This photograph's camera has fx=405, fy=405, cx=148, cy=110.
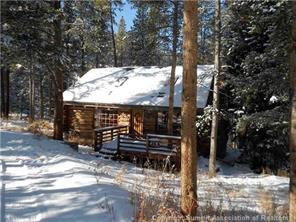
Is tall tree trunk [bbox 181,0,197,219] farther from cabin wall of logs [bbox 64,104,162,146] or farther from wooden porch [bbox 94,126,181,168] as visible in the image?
cabin wall of logs [bbox 64,104,162,146]

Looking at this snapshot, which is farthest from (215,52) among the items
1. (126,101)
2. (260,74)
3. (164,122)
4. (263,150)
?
(126,101)

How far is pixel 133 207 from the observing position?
6.61m

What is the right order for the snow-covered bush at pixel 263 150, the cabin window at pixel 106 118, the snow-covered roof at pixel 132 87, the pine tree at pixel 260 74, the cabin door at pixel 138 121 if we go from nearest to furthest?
the pine tree at pixel 260 74 → the snow-covered bush at pixel 263 150 → the snow-covered roof at pixel 132 87 → the cabin door at pixel 138 121 → the cabin window at pixel 106 118

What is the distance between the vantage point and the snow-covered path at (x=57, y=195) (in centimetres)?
620

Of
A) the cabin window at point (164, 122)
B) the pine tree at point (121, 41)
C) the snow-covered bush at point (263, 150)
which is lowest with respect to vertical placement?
the snow-covered bush at point (263, 150)

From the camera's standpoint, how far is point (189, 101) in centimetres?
682

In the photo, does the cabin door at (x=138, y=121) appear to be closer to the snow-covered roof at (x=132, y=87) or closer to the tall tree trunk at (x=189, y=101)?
the snow-covered roof at (x=132, y=87)

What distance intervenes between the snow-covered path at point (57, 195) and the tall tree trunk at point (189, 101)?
1093 millimetres

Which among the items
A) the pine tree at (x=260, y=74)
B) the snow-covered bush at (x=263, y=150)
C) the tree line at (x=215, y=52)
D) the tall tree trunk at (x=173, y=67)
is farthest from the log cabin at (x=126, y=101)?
the snow-covered bush at (x=263, y=150)

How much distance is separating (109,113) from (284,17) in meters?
16.6

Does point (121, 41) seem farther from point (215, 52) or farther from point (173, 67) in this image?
point (215, 52)

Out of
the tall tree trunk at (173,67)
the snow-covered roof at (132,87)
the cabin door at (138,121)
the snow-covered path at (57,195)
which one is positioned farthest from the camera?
the cabin door at (138,121)

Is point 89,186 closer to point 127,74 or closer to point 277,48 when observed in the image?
point 277,48

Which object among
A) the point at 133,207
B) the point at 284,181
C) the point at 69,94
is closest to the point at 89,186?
the point at 133,207
